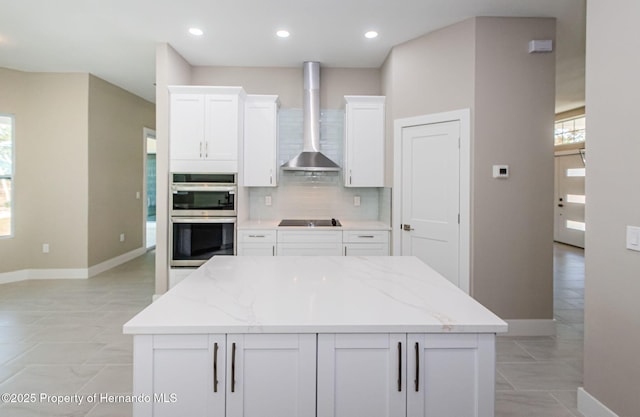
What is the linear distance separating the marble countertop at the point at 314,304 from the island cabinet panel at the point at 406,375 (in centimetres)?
5

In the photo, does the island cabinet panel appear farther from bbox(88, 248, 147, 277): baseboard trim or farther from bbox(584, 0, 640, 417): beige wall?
bbox(88, 248, 147, 277): baseboard trim

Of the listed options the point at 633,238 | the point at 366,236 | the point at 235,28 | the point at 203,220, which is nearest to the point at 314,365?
the point at 633,238

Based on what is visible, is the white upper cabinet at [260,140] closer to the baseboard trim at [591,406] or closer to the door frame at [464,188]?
the door frame at [464,188]

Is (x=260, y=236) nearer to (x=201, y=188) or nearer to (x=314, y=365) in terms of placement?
(x=201, y=188)

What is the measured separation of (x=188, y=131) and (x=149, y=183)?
6667mm

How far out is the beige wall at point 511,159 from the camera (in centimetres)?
321

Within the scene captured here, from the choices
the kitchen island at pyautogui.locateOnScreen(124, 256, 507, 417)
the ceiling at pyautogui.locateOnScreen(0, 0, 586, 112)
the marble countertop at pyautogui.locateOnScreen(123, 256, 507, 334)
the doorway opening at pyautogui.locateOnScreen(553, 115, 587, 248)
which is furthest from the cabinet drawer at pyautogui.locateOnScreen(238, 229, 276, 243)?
the doorway opening at pyautogui.locateOnScreen(553, 115, 587, 248)

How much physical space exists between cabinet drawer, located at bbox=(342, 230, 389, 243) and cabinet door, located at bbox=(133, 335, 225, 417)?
286cm

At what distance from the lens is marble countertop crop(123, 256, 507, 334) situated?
3.89 feet

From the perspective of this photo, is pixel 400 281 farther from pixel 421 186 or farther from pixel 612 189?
pixel 421 186

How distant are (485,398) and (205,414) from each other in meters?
0.96

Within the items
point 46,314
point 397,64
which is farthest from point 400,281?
point 46,314

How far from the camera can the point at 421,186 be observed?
369cm

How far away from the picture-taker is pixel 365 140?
421cm
